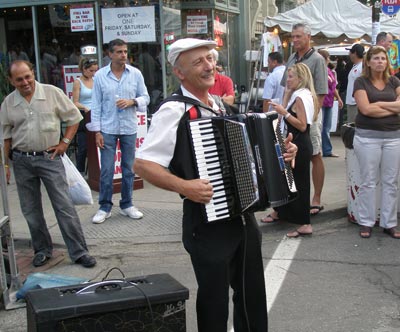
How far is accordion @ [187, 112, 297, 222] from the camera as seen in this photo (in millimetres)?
2596

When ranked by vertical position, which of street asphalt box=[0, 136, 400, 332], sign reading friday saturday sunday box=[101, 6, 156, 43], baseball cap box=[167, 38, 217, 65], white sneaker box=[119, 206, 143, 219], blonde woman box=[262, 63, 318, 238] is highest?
sign reading friday saturday sunday box=[101, 6, 156, 43]

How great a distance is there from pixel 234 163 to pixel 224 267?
57 centimetres

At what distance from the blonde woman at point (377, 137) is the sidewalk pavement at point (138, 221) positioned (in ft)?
2.77

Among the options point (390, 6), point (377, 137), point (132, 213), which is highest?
point (390, 6)

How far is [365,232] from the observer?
18.2ft

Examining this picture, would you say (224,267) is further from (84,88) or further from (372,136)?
(84,88)

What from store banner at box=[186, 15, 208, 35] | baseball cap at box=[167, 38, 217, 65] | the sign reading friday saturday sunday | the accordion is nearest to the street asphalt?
the accordion

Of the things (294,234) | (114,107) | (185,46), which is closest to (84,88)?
(114,107)

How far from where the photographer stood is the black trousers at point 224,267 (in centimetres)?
280

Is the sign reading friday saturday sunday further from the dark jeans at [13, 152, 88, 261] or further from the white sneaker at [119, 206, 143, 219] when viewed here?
the dark jeans at [13, 152, 88, 261]

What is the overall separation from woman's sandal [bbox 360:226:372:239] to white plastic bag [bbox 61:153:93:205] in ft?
9.10

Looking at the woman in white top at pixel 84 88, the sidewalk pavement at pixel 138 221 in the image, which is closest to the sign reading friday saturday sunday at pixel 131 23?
the woman in white top at pixel 84 88

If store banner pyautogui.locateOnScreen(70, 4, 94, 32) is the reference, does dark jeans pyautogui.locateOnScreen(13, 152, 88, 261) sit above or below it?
below

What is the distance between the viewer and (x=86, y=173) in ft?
28.6
